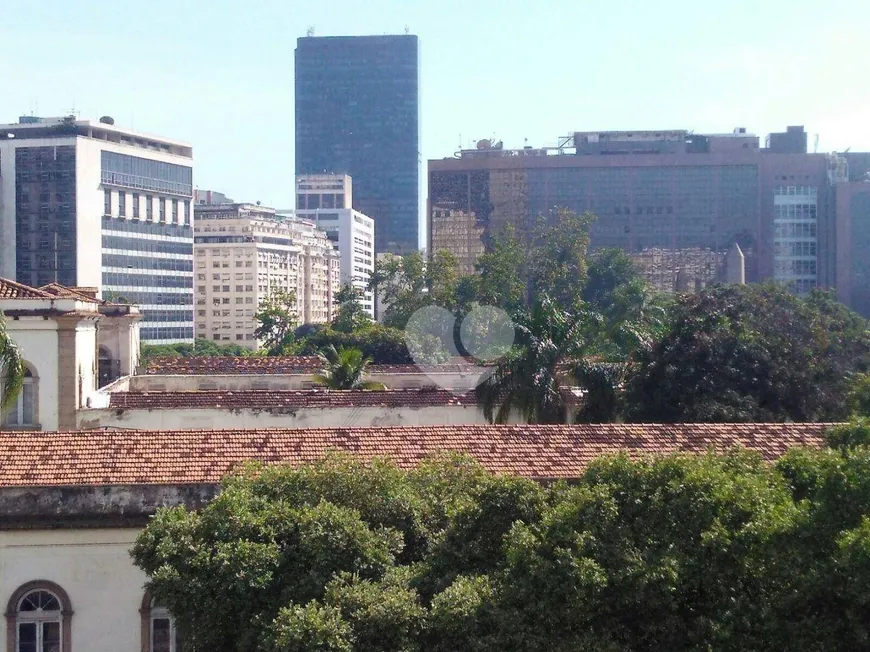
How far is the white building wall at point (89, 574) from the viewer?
14.9 meters

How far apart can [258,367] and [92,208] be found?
47820mm

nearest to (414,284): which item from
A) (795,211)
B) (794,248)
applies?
(794,248)

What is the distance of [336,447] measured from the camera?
17.2 metres

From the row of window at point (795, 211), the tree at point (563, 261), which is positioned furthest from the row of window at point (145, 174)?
the row of window at point (795, 211)

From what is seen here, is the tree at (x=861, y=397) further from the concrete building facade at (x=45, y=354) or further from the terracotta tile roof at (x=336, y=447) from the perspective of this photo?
the concrete building facade at (x=45, y=354)

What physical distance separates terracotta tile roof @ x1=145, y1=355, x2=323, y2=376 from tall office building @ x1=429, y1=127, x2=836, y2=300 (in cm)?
6333

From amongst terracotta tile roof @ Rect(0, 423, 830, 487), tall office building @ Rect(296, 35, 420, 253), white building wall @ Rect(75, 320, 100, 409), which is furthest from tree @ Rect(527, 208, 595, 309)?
tall office building @ Rect(296, 35, 420, 253)

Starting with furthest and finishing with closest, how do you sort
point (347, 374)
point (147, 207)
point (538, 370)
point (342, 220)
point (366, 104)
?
point (366, 104) < point (342, 220) < point (147, 207) < point (347, 374) < point (538, 370)

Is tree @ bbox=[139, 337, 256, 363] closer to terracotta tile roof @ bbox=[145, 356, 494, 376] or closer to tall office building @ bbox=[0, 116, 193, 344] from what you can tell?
tall office building @ bbox=[0, 116, 193, 344]

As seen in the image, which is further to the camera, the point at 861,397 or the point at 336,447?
the point at 861,397

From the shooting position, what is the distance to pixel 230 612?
12.1 m

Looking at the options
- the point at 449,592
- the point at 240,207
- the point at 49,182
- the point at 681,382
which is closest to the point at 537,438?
the point at 449,592

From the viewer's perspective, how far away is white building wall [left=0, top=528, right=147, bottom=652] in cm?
1492

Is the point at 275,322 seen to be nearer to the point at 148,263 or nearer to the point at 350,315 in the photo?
the point at 350,315
